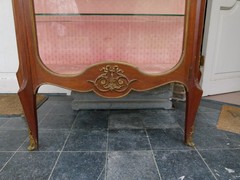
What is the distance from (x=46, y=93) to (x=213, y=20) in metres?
1.45

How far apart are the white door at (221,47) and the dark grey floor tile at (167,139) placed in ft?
2.41

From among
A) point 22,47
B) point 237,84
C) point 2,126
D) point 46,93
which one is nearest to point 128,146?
point 22,47

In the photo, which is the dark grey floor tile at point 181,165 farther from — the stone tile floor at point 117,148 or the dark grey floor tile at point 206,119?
the dark grey floor tile at point 206,119

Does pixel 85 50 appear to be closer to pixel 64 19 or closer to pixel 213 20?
pixel 64 19

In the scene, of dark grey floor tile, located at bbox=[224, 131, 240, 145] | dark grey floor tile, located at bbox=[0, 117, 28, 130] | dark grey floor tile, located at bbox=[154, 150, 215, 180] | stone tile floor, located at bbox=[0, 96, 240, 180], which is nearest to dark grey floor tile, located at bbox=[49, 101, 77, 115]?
stone tile floor, located at bbox=[0, 96, 240, 180]

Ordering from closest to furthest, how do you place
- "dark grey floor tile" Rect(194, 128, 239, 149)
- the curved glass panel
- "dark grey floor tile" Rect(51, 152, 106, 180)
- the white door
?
1. "dark grey floor tile" Rect(51, 152, 106, 180)
2. the curved glass panel
3. "dark grey floor tile" Rect(194, 128, 239, 149)
4. the white door

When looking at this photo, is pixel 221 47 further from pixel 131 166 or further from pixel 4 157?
pixel 4 157

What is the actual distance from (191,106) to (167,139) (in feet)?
0.74

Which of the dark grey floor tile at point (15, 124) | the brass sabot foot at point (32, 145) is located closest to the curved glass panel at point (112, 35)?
the brass sabot foot at point (32, 145)

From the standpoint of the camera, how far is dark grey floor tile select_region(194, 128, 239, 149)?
95cm

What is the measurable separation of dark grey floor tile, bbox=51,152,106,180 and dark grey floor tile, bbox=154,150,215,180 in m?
0.25

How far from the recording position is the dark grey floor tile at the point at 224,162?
756 millimetres

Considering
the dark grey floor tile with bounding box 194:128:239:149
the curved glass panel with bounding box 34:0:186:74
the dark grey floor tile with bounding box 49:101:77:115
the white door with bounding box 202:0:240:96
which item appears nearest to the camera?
the curved glass panel with bounding box 34:0:186:74

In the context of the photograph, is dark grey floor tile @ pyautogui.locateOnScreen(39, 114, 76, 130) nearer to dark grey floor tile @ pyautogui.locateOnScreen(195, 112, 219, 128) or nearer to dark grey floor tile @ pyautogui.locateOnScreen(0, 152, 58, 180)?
dark grey floor tile @ pyautogui.locateOnScreen(0, 152, 58, 180)
